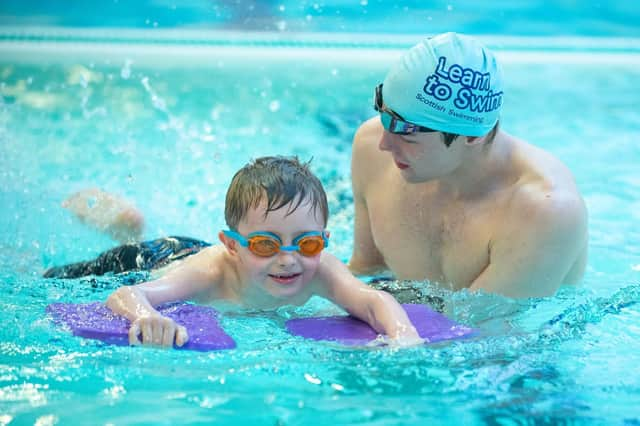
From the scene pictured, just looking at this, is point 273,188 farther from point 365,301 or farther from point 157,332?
point 157,332

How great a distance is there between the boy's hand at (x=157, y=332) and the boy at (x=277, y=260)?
0.04 meters

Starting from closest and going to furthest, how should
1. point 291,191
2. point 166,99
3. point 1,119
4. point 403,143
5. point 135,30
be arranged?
point 291,191 < point 403,143 < point 1,119 < point 166,99 < point 135,30

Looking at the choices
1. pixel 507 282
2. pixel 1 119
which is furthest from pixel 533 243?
pixel 1 119

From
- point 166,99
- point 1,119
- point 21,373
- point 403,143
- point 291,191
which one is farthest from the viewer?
point 166,99

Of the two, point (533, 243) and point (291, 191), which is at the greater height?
point (291, 191)

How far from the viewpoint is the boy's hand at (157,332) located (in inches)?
121

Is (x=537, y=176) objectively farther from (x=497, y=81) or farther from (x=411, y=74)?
(x=411, y=74)

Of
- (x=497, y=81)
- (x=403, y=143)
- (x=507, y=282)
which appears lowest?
(x=507, y=282)

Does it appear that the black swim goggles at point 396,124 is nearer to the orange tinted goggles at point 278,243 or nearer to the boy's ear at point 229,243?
the orange tinted goggles at point 278,243

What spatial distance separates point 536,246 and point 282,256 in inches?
37.7

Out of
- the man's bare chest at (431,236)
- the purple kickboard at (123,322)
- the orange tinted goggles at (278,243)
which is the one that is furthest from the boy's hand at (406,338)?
the man's bare chest at (431,236)

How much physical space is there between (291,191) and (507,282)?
3.04ft

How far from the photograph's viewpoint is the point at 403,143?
11.6ft

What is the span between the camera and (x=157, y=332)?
10.1ft
